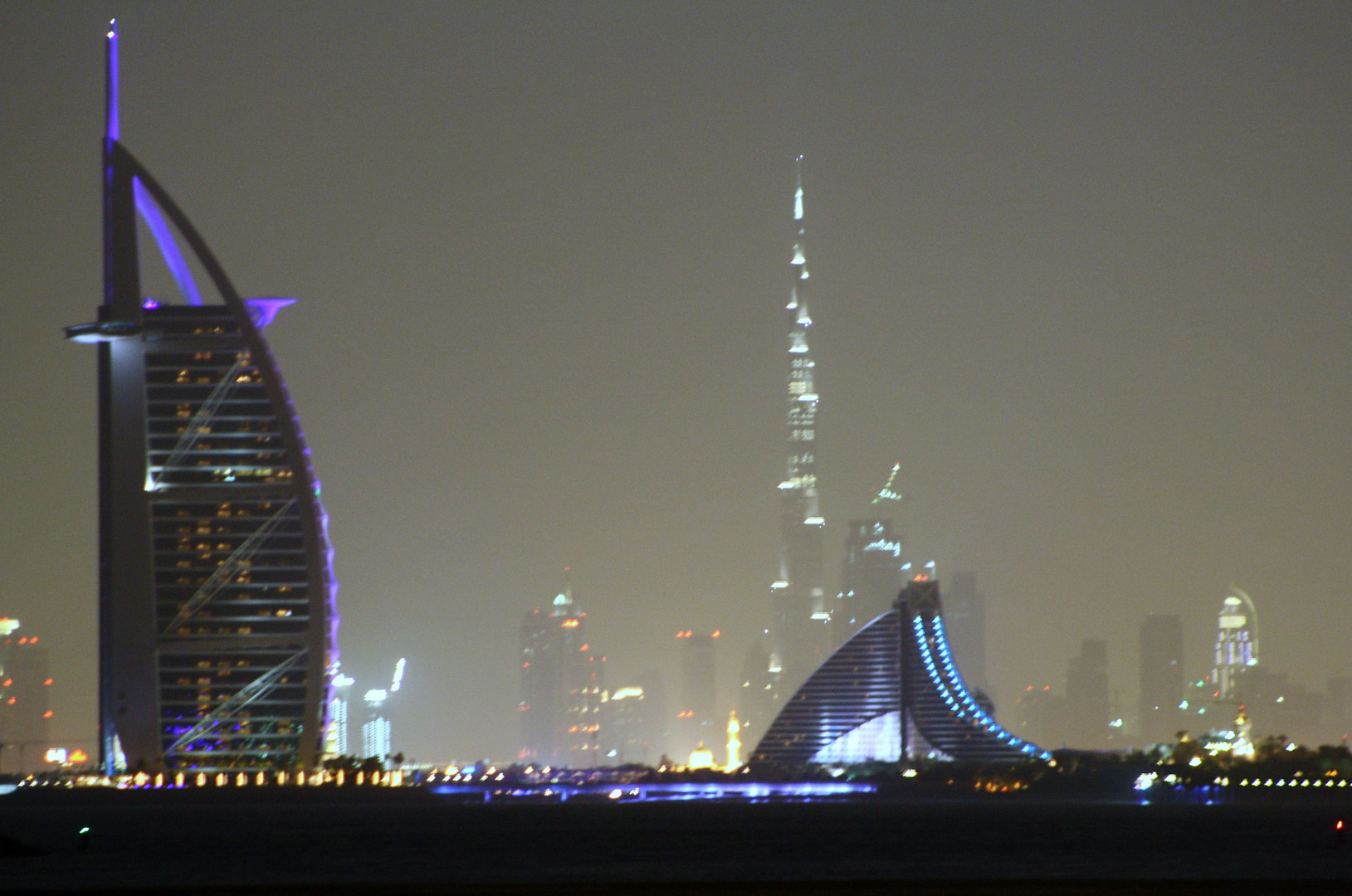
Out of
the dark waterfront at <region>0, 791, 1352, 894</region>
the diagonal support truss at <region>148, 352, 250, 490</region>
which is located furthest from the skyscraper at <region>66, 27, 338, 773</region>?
the dark waterfront at <region>0, 791, 1352, 894</region>

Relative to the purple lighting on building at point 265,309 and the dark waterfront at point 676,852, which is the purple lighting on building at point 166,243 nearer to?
the purple lighting on building at point 265,309

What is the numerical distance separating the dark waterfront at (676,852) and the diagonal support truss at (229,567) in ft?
68.2

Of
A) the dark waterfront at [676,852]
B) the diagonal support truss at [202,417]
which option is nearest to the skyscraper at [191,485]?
the diagonal support truss at [202,417]

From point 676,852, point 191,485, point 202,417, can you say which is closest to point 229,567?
point 191,485

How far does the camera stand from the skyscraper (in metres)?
190

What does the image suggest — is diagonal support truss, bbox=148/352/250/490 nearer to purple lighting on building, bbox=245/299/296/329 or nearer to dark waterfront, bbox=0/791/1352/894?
purple lighting on building, bbox=245/299/296/329

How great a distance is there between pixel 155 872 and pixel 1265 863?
176 ft

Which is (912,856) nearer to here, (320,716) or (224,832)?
(224,832)

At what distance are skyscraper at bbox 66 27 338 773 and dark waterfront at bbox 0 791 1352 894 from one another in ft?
63.0

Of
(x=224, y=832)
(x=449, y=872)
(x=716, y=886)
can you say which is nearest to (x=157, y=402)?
(x=224, y=832)

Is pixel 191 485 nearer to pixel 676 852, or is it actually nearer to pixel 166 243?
pixel 166 243

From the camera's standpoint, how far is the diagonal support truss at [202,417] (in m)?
191

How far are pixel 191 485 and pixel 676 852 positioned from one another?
311 feet

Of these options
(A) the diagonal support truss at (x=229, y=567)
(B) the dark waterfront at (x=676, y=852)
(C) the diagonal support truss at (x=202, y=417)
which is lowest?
(B) the dark waterfront at (x=676, y=852)
